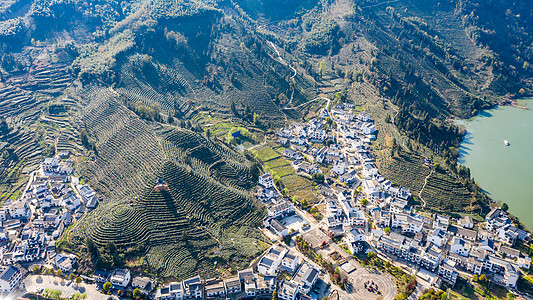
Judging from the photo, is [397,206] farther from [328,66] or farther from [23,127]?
[23,127]

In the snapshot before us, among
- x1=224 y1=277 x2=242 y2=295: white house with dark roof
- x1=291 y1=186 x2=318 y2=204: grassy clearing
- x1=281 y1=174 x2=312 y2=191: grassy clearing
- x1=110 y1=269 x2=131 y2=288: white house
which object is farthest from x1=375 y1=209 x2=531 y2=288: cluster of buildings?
x1=110 y1=269 x2=131 y2=288: white house

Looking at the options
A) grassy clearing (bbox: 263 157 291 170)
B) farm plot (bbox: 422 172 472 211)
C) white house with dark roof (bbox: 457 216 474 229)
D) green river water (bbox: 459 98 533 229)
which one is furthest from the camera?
grassy clearing (bbox: 263 157 291 170)

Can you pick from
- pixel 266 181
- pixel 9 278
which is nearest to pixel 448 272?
pixel 266 181

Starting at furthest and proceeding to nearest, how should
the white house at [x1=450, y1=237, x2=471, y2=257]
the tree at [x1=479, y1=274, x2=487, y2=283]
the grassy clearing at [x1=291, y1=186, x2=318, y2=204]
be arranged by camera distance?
the grassy clearing at [x1=291, y1=186, x2=318, y2=204], the white house at [x1=450, y1=237, x2=471, y2=257], the tree at [x1=479, y1=274, x2=487, y2=283]

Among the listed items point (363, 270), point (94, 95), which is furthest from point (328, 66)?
point (363, 270)

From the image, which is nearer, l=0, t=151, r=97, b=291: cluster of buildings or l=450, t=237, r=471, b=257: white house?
l=0, t=151, r=97, b=291: cluster of buildings

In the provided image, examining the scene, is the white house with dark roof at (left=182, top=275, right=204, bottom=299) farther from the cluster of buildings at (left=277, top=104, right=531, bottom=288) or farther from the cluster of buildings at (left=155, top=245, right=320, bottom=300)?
the cluster of buildings at (left=277, top=104, right=531, bottom=288)

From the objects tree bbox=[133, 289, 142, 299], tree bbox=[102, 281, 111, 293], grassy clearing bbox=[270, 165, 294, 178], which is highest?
grassy clearing bbox=[270, 165, 294, 178]
